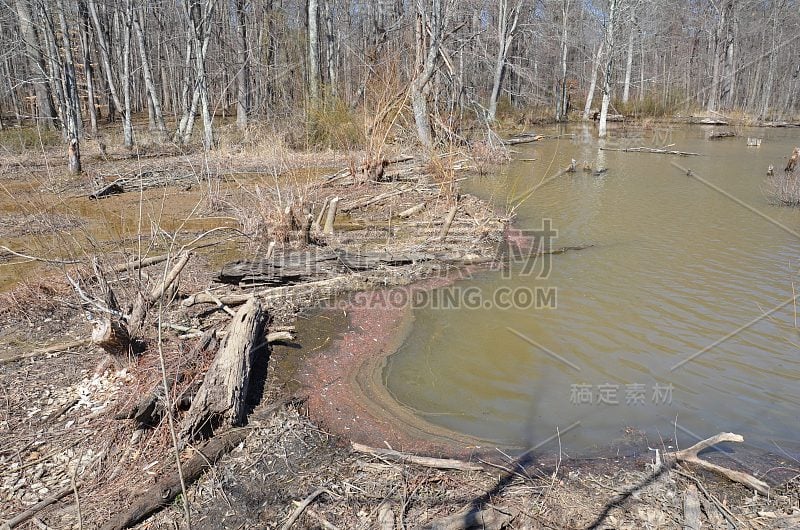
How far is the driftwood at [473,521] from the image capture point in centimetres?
269

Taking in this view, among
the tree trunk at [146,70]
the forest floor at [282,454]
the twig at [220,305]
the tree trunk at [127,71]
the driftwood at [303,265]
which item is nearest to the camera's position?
the forest floor at [282,454]

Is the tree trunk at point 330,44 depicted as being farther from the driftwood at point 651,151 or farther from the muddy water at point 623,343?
the muddy water at point 623,343

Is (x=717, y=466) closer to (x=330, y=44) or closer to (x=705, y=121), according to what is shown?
(x=330, y=44)

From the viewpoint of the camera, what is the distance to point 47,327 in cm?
497

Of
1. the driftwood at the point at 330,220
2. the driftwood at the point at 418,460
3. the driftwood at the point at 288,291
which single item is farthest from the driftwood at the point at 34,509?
the driftwood at the point at 330,220

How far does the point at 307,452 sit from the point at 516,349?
2.46m

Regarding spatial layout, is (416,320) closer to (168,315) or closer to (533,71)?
(168,315)

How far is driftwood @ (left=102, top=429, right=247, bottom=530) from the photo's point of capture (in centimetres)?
276

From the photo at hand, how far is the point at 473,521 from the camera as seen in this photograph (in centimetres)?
272

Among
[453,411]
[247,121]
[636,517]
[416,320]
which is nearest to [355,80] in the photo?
[247,121]

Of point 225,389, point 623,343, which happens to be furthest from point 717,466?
point 225,389

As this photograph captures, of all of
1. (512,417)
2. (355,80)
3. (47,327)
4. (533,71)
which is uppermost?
(533,71)

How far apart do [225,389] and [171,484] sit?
2.57 ft

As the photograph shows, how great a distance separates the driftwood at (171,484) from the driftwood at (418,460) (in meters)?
0.88
